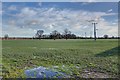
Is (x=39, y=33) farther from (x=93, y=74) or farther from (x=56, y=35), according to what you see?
(x=93, y=74)

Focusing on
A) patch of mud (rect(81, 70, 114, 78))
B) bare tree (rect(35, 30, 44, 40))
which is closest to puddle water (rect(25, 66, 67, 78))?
patch of mud (rect(81, 70, 114, 78))

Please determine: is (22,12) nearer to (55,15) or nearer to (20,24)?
(20,24)

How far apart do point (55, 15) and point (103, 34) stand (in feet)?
6.94

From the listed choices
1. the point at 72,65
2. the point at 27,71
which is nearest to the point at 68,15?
the point at 72,65

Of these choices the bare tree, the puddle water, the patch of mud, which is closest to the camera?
the patch of mud

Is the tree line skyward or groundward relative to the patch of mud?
skyward

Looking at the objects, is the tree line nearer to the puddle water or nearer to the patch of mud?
the puddle water

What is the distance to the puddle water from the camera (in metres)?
4.55

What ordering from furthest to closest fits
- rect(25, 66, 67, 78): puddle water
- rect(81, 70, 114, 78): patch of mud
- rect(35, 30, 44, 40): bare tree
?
rect(35, 30, 44, 40): bare tree, rect(25, 66, 67, 78): puddle water, rect(81, 70, 114, 78): patch of mud

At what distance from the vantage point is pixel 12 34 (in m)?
6.70

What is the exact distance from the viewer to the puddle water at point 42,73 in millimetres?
4547

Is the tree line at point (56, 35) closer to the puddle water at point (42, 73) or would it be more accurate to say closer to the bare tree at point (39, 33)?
the bare tree at point (39, 33)

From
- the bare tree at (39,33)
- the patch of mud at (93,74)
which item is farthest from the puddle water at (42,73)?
the bare tree at (39,33)

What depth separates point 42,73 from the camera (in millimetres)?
4785
